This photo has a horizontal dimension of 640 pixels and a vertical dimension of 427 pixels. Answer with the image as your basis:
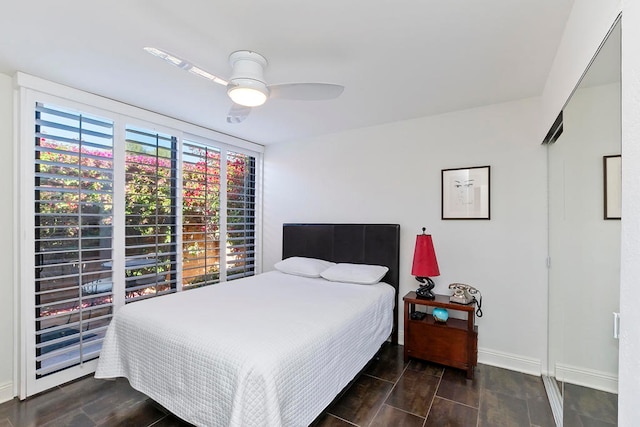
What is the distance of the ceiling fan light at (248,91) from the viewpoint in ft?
5.86

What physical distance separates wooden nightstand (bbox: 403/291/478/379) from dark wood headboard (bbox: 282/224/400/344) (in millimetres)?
419

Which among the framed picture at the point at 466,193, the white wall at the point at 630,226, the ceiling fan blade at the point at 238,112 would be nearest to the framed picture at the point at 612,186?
the white wall at the point at 630,226

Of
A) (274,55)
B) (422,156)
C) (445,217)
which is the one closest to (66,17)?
(274,55)

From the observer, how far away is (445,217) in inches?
120

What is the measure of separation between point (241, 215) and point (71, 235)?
1928mm

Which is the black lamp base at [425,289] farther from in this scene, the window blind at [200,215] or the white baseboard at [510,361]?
the window blind at [200,215]

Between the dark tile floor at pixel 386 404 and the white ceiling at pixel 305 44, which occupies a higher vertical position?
the white ceiling at pixel 305 44

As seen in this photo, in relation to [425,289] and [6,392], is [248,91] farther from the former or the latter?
[6,392]

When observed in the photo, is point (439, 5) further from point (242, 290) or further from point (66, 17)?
point (242, 290)

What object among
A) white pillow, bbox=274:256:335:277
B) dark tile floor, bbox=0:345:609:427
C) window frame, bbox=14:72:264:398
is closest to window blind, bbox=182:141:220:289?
window frame, bbox=14:72:264:398

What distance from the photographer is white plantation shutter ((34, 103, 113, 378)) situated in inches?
93.9

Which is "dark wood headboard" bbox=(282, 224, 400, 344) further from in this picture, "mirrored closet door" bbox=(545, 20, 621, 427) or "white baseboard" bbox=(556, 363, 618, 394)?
"white baseboard" bbox=(556, 363, 618, 394)

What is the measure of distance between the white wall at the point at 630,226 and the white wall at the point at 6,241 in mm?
3525

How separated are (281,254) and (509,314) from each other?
2754mm
